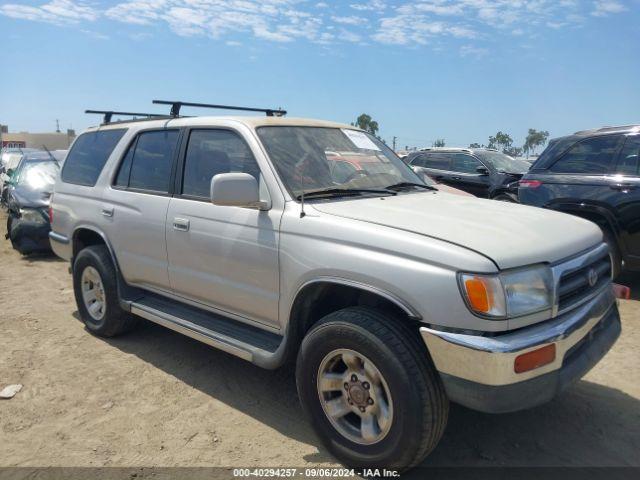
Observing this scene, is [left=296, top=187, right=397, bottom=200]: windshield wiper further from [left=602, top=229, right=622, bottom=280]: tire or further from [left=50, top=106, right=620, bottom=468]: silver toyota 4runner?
[left=602, top=229, right=622, bottom=280]: tire

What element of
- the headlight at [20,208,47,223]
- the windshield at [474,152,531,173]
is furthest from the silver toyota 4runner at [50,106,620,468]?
the windshield at [474,152,531,173]

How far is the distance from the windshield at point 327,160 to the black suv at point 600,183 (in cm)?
293

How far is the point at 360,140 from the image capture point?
13.9 feet

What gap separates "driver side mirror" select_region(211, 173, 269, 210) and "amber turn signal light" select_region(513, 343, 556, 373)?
5.68 ft

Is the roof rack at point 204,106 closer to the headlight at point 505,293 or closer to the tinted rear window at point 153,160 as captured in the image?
the tinted rear window at point 153,160

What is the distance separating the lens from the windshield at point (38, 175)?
9323mm

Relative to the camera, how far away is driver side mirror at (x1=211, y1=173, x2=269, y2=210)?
10.2 ft

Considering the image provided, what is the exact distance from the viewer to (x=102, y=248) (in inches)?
192

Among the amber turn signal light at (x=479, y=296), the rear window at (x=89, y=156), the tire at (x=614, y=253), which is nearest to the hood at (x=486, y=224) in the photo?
the amber turn signal light at (x=479, y=296)

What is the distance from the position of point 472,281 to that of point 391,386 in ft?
2.16

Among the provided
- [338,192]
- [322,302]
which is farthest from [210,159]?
[322,302]

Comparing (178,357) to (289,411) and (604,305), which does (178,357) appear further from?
(604,305)

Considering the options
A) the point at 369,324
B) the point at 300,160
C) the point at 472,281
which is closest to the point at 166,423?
the point at 369,324

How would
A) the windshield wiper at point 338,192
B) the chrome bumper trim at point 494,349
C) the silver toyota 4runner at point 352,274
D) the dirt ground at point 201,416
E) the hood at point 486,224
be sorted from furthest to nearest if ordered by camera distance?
the windshield wiper at point 338,192
the dirt ground at point 201,416
the hood at point 486,224
the silver toyota 4runner at point 352,274
the chrome bumper trim at point 494,349
